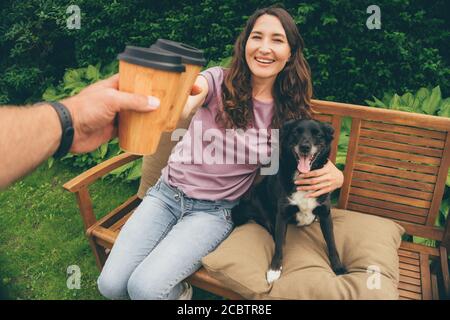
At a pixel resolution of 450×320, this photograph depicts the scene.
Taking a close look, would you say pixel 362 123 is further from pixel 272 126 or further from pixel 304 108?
pixel 272 126

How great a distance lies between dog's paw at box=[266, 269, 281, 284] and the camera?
241 cm

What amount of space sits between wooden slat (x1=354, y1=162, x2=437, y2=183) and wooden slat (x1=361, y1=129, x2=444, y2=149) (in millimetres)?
221

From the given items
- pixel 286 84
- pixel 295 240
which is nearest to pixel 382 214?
pixel 295 240

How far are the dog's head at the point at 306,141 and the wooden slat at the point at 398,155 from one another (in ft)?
2.02

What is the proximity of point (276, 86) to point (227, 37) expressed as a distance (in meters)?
2.26

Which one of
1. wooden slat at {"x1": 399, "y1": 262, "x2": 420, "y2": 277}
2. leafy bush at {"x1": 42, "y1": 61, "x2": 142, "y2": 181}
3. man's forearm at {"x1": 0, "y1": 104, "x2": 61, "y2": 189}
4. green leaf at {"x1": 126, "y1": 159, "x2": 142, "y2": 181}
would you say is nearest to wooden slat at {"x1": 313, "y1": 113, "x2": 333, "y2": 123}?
wooden slat at {"x1": 399, "y1": 262, "x2": 420, "y2": 277}

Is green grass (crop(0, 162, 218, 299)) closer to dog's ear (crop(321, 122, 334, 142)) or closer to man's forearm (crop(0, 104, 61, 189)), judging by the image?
dog's ear (crop(321, 122, 334, 142))

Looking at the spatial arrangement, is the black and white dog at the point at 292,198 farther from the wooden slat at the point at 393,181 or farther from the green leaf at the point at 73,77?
the green leaf at the point at 73,77

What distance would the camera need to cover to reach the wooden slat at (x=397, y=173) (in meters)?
2.91

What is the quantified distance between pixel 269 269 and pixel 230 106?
1096 millimetres

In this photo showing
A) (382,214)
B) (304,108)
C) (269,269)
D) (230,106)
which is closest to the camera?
(269,269)

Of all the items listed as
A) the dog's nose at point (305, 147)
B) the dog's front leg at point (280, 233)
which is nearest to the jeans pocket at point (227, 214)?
the dog's front leg at point (280, 233)

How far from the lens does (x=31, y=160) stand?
1228 millimetres

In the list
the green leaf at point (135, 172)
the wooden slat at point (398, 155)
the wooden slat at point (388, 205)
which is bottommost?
the green leaf at point (135, 172)
